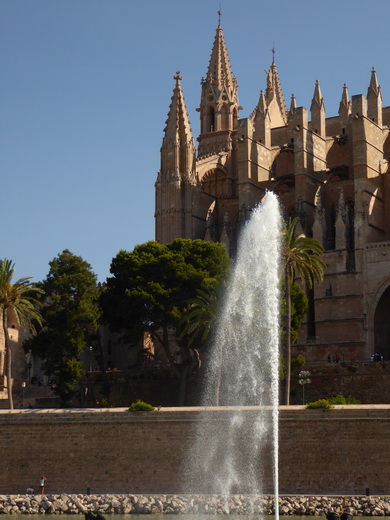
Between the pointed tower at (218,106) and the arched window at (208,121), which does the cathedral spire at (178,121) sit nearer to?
the pointed tower at (218,106)

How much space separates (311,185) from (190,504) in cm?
3111

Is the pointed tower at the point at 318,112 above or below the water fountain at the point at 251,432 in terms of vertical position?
above

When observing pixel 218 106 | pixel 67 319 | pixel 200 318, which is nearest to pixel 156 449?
Result: pixel 200 318

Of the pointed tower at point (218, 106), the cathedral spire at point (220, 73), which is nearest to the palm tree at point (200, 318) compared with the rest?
the pointed tower at point (218, 106)

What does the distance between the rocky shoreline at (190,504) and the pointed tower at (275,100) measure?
4474 cm

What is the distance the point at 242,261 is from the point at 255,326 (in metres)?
2.81

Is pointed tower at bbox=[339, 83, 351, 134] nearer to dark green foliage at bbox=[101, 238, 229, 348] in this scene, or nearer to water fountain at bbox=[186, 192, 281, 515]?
dark green foliage at bbox=[101, 238, 229, 348]

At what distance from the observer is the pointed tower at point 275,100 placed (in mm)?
74812

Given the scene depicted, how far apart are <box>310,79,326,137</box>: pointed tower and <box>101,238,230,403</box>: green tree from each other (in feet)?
53.6

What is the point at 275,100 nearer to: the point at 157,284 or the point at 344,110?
the point at 344,110

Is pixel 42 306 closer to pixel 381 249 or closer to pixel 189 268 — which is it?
pixel 189 268

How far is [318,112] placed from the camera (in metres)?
64.4

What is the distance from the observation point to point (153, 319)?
→ 48750 mm

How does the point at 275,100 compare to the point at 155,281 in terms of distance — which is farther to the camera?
the point at 275,100
